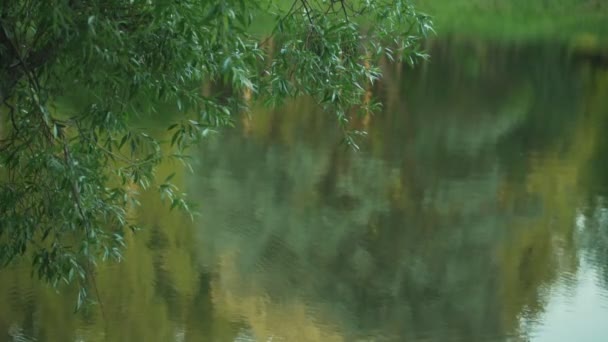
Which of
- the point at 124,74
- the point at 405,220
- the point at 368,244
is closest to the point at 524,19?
the point at 405,220

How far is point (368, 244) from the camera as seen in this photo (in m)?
9.81

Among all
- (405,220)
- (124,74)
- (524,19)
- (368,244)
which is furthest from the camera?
(524,19)

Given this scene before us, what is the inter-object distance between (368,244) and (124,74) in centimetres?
581

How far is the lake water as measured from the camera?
7641 mm

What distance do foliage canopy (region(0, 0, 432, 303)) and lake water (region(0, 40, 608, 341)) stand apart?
7.93 feet

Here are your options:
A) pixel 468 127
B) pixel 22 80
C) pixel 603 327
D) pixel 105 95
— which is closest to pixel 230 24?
pixel 105 95

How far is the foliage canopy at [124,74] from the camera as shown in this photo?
3873mm

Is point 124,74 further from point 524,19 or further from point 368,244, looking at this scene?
point 524,19

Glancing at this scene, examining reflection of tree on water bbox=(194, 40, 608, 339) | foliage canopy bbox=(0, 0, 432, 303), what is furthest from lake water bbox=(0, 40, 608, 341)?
foliage canopy bbox=(0, 0, 432, 303)

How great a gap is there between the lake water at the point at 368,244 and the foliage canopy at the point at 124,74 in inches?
95.2

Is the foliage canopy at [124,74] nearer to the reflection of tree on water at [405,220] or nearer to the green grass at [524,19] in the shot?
the reflection of tree on water at [405,220]

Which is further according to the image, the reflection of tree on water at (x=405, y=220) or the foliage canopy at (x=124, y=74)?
the reflection of tree on water at (x=405, y=220)

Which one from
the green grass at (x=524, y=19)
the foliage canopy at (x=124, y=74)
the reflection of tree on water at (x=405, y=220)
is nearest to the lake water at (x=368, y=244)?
the reflection of tree on water at (x=405, y=220)

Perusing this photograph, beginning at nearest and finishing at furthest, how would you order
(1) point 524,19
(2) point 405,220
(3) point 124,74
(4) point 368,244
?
(3) point 124,74, (4) point 368,244, (2) point 405,220, (1) point 524,19
